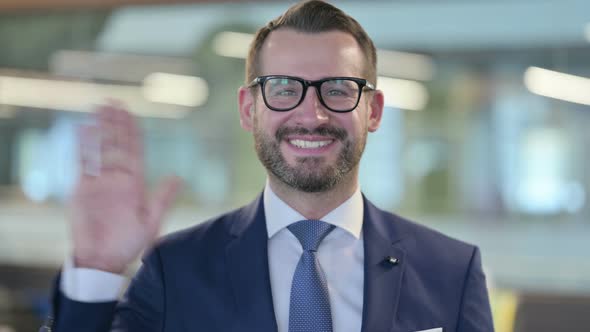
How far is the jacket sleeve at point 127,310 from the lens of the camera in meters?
1.38

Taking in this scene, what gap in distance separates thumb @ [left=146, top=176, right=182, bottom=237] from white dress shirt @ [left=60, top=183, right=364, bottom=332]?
1.16 ft

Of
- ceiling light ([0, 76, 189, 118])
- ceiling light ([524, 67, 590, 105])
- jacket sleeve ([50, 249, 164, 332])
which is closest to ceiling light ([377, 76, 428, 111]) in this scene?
ceiling light ([524, 67, 590, 105])

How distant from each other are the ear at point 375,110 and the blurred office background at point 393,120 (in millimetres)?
4404

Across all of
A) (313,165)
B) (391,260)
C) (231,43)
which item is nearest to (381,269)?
(391,260)

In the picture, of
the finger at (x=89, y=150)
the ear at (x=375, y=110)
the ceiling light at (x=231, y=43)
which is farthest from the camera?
the ceiling light at (x=231, y=43)

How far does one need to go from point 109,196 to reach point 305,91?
54 centimetres

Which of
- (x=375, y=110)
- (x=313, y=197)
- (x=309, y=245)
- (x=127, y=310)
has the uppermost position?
(x=375, y=110)

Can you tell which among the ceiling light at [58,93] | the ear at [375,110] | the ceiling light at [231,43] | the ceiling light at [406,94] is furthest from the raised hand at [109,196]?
the ceiling light at [58,93]

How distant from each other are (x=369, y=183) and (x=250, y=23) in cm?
210

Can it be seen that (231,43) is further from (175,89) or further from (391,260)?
(391,260)

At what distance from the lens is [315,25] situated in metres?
1.77

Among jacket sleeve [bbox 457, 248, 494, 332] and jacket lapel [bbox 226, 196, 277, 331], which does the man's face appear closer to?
jacket lapel [bbox 226, 196, 277, 331]

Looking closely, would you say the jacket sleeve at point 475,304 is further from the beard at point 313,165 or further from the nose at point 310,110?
the nose at point 310,110

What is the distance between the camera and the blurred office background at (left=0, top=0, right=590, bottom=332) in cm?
679
